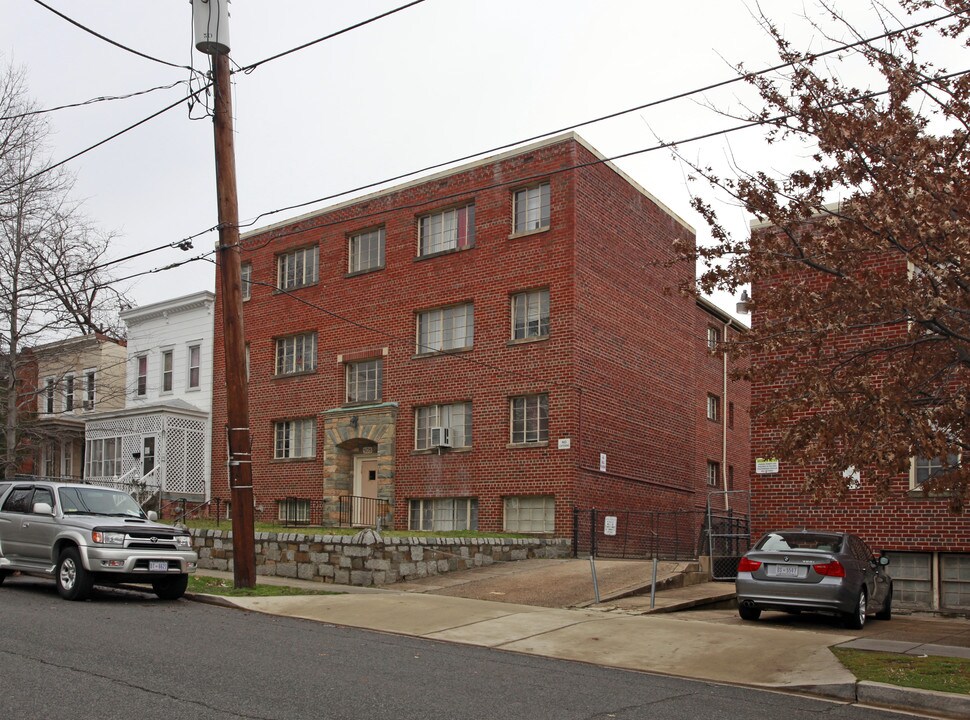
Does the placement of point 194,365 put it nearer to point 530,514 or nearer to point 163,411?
point 163,411

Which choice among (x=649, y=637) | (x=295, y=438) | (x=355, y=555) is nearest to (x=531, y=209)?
(x=295, y=438)

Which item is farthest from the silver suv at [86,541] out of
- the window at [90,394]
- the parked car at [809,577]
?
the window at [90,394]

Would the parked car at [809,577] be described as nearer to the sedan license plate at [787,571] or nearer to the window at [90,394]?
the sedan license plate at [787,571]

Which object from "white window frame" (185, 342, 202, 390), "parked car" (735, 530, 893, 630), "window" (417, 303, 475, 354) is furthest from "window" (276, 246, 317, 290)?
"parked car" (735, 530, 893, 630)

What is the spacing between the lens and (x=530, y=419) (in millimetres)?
24688

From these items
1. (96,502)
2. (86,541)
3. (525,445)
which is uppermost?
(525,445)

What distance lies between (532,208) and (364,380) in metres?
7.23

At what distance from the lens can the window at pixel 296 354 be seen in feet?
98.4

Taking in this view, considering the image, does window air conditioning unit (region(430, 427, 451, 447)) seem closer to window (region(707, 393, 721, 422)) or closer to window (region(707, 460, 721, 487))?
window (region(707, 460, 721, 487))

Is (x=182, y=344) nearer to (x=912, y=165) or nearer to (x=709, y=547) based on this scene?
(x=709, y=547)

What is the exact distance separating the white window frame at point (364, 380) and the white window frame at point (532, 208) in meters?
5.79

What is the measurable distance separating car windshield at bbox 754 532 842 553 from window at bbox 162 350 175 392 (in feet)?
84.0

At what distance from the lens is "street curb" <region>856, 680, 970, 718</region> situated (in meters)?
8.51

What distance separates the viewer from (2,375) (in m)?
31.7
